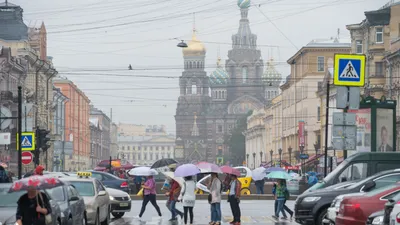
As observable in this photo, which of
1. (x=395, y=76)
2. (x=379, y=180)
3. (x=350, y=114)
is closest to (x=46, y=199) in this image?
(x=379, y=180)

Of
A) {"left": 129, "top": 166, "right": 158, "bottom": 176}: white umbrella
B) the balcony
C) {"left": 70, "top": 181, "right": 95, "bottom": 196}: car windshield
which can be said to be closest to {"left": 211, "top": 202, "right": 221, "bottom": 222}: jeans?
{"left": 70, "top": 181, "right": 95, "bottom": 196}: car windshield

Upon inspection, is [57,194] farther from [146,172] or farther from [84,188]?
[146,172]

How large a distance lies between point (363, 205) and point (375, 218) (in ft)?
4.98

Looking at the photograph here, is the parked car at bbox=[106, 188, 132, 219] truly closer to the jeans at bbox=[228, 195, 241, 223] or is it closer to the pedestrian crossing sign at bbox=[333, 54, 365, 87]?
the jeans at bbox=[228, 195, 241, 223]

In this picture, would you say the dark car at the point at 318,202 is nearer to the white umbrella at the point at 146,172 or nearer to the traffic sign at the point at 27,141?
the white umbrella at the point at 146,172

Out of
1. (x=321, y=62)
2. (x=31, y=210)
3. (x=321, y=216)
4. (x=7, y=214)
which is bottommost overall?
(x=321, y=216)

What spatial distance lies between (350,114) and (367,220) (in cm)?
1370

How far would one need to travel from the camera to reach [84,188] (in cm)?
2592

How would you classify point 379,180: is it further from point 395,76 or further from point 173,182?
point 395,76

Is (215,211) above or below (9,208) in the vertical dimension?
below

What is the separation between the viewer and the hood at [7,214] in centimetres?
1875

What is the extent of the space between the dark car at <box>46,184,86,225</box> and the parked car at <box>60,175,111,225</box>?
220 centimetres

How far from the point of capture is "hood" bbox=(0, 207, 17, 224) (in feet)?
61.5

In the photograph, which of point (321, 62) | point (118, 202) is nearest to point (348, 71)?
point (118, 202)
